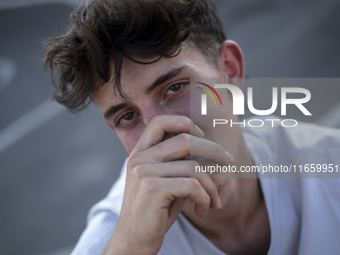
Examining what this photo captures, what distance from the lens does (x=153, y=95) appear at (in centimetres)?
231

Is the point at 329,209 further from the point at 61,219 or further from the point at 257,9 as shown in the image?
the point at 257,9

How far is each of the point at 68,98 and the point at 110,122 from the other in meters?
0.32

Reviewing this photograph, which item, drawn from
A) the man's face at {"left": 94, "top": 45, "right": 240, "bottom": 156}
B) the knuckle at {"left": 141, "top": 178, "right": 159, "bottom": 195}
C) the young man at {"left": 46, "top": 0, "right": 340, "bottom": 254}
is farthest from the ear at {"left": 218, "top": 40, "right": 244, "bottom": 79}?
the knuckle at {"left": 141, "top": 178, "right": 159, "bottom": 195}

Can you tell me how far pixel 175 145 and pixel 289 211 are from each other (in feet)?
3.53

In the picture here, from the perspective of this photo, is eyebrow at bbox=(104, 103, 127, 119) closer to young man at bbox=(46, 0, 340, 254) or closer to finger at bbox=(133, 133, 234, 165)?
young man at bbox=(46, 0, 340, 254)

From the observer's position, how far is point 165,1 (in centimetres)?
237

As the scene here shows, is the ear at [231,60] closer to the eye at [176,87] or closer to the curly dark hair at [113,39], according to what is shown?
the curly dark hair at [113,39]

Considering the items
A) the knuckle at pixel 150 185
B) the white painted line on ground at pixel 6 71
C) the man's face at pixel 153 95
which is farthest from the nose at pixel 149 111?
the white painted line on ground at pixel 6 71

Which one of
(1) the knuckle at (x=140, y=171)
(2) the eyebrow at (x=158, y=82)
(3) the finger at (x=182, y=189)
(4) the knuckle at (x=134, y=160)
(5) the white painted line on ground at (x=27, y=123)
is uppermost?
(5) the white painted line on ground at (x=27, y=123)

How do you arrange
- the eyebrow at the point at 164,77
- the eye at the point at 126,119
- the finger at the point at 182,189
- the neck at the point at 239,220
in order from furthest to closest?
the neck at the point at 239,220 → the eye at the point at 126,119 → the eyebrow at the point at 164,77 → the finger at the point at 182,189

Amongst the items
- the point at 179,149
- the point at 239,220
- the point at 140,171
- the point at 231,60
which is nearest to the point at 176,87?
the point at 179,149

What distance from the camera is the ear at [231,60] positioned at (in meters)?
2.91

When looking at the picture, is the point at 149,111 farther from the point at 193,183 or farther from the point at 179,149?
the point at 193,183

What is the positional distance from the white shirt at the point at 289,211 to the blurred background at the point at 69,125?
2391mm
